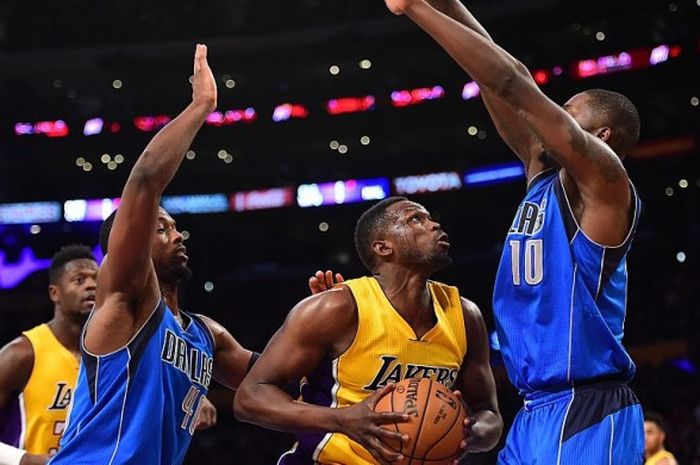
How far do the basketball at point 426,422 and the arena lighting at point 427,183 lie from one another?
2172cm

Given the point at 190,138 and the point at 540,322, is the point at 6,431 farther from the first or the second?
the point at 540,322

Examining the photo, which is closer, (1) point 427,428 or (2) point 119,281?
(1) point 427,428

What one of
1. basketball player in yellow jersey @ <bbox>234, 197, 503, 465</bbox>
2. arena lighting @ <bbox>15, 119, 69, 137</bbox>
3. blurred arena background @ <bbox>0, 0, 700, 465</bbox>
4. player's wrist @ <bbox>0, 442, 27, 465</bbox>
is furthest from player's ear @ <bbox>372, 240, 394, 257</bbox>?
arena lighting @ <bbox>15, 119, 69, 137</bbox>

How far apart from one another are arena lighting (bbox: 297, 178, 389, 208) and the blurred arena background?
0.13ft

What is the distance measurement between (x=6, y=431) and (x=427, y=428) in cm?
298

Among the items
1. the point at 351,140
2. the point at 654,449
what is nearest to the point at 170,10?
the point at 351,140

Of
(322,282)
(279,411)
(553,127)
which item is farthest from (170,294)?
(553,127)

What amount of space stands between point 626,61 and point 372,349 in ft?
65.3

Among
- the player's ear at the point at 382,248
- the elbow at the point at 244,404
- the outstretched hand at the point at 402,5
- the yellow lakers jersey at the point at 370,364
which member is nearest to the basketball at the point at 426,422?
the yellow lakers jersey at the point at 370,364

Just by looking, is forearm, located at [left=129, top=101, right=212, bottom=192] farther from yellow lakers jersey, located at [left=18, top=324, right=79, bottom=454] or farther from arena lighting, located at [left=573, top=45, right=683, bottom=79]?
arena lighting, located at [left=573, top=45, right=683, bottom=79]

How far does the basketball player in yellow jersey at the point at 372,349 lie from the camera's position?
4.07 metres

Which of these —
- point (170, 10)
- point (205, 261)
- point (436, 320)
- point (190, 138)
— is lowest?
point (436, 320)

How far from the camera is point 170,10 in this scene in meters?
27.2

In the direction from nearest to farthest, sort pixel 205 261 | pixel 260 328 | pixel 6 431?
pixel 6 431
pixel 260 328
pixel 205 261
